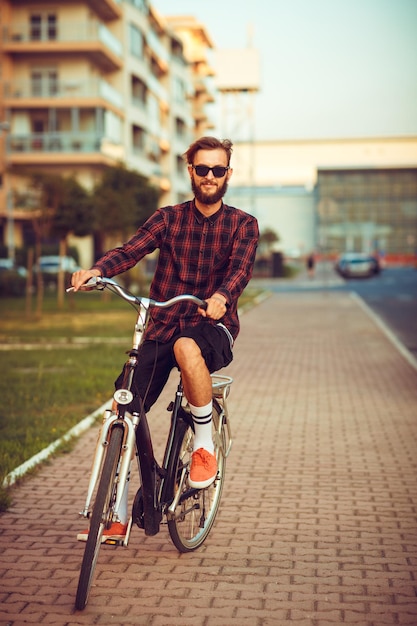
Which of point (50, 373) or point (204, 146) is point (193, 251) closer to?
point (204, 146)

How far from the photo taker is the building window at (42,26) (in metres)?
54.6

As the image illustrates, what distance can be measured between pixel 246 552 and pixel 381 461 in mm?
2644

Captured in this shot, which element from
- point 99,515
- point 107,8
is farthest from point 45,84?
point 99,515

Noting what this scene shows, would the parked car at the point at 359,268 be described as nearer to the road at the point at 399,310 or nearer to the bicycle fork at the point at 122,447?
the road at the point at 399,310

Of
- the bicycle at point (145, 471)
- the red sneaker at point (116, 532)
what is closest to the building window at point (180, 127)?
the bicycle at point (145, 471)

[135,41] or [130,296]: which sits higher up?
[135,41]

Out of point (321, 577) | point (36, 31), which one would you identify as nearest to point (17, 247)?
point (36, 31)

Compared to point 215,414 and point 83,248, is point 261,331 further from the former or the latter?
point 83,248

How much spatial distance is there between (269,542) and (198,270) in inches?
59.8

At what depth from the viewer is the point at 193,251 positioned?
4711 millimetres

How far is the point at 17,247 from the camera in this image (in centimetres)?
5047

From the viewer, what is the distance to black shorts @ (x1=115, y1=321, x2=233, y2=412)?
14.6 ft

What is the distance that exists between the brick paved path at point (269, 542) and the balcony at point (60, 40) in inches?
1851

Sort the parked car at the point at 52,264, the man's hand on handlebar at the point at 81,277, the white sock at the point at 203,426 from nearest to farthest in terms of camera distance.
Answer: the man's hand on handlebar at the point at 81,277, the white sock at the point at 203,426, the parked car at the point at 52,264
